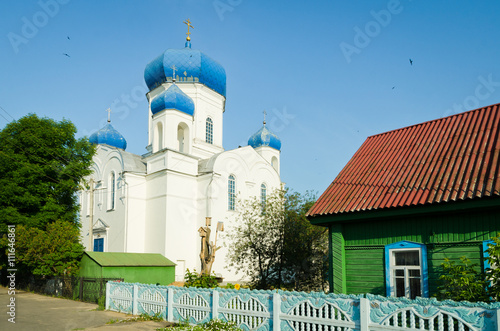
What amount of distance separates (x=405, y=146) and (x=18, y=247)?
1506cm

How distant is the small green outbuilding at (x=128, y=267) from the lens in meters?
14.7

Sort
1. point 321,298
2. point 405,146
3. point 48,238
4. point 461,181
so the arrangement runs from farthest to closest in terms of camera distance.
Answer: point 48,238 < point 405,146 < point 461,181 < point 321,298

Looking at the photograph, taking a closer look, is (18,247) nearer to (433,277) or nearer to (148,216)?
(148,216)

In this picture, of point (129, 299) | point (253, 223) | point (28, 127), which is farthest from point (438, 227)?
point (28, 127)

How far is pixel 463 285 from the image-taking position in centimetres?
681

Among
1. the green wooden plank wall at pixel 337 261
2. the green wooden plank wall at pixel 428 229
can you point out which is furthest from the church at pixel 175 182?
the green wooden plank wall at pixel 428 229

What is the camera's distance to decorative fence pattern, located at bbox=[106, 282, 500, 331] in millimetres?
5402

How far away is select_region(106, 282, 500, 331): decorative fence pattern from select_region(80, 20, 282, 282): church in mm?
10727

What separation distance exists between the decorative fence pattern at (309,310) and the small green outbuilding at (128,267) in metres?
4.31

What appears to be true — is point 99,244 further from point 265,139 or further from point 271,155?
point 265,139

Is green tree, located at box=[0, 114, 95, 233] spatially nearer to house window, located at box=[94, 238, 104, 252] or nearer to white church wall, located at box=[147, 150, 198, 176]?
house window, located at box=[94, 238, 104, 252]

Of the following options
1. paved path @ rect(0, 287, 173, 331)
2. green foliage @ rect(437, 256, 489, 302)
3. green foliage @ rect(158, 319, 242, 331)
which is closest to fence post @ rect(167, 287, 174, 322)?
paved path @ rect(0, 287, 173, 331)

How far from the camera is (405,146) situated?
416 inches

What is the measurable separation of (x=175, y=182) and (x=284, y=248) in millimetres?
7975
